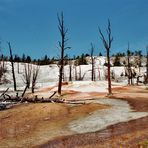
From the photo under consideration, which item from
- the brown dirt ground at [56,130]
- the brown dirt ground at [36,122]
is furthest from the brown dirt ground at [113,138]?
the brown dirt ground at [36,122]

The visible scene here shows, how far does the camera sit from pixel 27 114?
99.8 feet

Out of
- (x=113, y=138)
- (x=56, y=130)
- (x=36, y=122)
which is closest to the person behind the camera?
(x=113, y=138)

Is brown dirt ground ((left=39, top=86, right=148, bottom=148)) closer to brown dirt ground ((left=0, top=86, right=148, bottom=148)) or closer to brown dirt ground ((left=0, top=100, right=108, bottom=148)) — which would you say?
brown dirt ground ((left=0, top=86, right=148, bottom=148))

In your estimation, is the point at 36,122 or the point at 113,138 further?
the point at 36,122

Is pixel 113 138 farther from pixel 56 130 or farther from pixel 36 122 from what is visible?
pixel 36 122

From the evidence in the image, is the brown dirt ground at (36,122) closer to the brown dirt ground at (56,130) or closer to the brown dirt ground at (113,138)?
the brown dirt ground at (56,130)

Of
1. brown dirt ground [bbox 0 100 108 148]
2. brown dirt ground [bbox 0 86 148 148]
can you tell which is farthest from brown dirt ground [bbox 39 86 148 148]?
brown dirt ground [bbox 0 100 108 148]

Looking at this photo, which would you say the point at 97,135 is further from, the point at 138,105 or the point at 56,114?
the point at 138,105

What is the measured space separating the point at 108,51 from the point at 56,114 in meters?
21.0

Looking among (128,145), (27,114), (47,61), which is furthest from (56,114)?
(47,61)

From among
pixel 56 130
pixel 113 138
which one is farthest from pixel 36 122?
pixel 113 138

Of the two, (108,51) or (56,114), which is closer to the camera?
(56,114)

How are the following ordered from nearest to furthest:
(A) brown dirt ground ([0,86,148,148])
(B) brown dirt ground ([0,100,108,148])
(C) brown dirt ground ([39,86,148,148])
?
(C) brown dirt ground ([39,86,148,148]) → (A) brown dirt ground ([0,86,148,148]) → (B) brown dirt ground ([0,100,108,148])

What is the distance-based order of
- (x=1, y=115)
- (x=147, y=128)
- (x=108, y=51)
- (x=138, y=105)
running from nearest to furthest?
(x=147, y=128)
(x=1, y=115)
(x=138, y=105)
(x=108, y=51)
